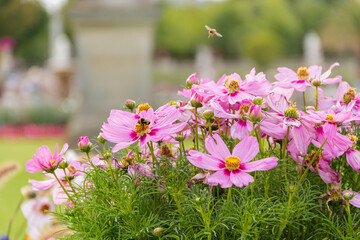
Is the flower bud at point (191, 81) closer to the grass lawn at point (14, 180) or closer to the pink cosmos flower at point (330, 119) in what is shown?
the pink cosmos flower at point (330, 119)

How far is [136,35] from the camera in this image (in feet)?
22.9

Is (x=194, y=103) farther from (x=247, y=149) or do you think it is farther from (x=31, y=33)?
(x=31, y=33)

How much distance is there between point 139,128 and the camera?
1.10m

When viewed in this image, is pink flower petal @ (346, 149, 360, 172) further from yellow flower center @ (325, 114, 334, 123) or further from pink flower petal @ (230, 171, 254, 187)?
pink flower petal @ (230, 171, 254, 187)

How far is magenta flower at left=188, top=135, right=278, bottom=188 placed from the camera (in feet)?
3.29

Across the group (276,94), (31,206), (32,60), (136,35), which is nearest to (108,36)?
(136,35)

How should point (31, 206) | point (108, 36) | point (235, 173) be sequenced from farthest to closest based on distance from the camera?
point (108, 36)
point (31, 206)
point (235, 173)

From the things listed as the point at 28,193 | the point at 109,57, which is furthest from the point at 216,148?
the point at 109,57

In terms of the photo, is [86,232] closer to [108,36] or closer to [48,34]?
[108,36]

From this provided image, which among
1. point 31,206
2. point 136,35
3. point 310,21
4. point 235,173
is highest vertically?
point 310,21

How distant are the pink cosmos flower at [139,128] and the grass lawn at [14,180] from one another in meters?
0.53

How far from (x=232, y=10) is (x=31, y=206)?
40.0 m

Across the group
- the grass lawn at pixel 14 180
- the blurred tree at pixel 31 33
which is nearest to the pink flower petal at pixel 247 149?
the grass lawn at pixel 14 180

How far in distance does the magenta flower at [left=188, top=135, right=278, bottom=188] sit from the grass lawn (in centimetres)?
69
